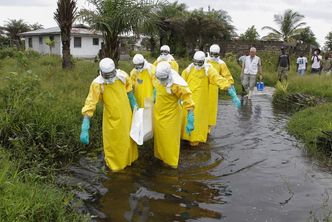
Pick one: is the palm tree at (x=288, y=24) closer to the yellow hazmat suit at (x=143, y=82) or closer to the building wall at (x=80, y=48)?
the building wall at (x=80, y=48)

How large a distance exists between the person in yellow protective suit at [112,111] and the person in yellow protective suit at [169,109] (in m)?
0.46

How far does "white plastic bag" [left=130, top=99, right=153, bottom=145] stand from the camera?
5.69 metres

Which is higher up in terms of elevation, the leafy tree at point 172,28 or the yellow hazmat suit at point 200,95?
the leafy tree at point 172,28

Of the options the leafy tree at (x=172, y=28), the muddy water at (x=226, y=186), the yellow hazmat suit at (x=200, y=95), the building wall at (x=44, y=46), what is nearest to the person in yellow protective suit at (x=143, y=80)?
the yellow hazmat suit at (x=200, y=95)

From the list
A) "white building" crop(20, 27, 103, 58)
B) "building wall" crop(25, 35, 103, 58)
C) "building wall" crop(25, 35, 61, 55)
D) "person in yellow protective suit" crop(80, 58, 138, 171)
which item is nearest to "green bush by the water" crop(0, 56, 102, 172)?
"person in yellow protective suit" crop(80, 58, 138, 171)

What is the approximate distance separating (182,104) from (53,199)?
8.65 feet

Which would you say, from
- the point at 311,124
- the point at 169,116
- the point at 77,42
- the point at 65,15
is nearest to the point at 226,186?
the point at 169,116

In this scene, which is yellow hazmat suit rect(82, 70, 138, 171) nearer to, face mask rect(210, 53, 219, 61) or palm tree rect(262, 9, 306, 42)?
face mask rect(210, 53, 219, 61)

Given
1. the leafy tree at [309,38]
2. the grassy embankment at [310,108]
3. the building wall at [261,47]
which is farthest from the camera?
the leafy tree at [309,38]

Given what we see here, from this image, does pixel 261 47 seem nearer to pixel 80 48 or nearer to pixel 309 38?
pixel 309 38

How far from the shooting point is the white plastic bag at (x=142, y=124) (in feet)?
18.7

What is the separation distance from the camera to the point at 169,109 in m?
5.89

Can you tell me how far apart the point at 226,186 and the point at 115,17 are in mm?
6786

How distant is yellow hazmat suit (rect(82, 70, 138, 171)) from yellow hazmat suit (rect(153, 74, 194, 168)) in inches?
17.6
